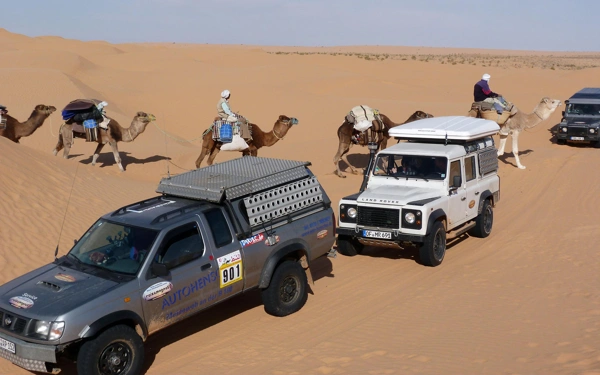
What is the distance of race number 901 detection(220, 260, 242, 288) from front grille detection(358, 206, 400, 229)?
3.56 metres

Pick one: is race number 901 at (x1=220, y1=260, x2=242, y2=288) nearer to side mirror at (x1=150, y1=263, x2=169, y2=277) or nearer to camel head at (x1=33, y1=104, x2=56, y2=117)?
side mirror at (x1=150, y1=263, x2=169, y2=277)

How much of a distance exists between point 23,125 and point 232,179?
14.9 m

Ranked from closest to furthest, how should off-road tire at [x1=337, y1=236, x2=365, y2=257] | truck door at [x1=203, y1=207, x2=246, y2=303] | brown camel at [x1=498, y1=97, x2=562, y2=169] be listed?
1. truck door at [x1=203, y1=207, x2=246, y2=303]
2. off-road tire at [x1=337, y1=236, x2=365, y2=257]
3. brown camel at [x1=498, y1=97, x2=562, y2=169]

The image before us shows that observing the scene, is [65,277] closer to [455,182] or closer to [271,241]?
[271,241]

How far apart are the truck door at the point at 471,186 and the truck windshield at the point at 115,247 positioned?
7051mm

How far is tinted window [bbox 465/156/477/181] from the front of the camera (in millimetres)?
13047

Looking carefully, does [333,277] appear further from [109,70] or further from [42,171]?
[109,70]

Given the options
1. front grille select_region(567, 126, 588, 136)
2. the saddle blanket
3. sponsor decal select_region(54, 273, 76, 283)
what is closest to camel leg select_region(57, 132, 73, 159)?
the saddle blanket

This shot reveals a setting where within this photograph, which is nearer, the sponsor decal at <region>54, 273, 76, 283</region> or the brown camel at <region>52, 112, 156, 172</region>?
the sponsor decal at <region>54, 273, 76, 283</region>

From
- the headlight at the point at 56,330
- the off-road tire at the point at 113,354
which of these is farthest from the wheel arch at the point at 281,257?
the headlight at the point at 56,330

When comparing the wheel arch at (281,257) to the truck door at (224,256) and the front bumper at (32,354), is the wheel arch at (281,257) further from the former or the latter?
the front bumper at (32,354)

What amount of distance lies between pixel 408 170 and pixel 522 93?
3565 cm

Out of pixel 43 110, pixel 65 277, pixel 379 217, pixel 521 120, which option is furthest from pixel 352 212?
pixel 43 110

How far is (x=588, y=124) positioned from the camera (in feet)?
82.5
